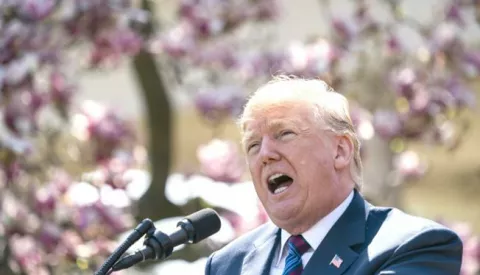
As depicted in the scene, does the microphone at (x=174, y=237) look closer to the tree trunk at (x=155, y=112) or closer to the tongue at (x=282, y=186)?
the tongue at (x=282, y=186)

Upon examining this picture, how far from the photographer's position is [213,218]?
4.26 meters

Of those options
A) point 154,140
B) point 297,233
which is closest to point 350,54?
point 154,140

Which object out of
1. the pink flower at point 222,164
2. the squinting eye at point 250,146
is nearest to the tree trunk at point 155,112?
the pink flower at point 222,164

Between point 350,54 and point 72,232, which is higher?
point 350,54

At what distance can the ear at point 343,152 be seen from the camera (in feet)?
14.4

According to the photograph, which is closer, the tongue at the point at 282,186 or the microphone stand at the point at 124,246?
the microphone stand at the point at 124,246

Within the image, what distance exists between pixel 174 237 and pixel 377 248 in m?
0.64

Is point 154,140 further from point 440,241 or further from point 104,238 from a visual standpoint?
point 440,241

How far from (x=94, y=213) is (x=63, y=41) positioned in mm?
899

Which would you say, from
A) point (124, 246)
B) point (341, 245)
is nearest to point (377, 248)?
point (341, 245)

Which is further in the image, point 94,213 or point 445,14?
point 445,14

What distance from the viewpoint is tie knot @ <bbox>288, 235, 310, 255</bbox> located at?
4383 millimetres

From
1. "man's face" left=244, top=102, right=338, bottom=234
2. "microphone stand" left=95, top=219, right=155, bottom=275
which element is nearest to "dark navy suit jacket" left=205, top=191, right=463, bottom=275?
"man's face" left=244, top=102, right=338, bottom=234

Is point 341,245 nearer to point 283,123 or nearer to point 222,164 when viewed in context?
point 283,123
